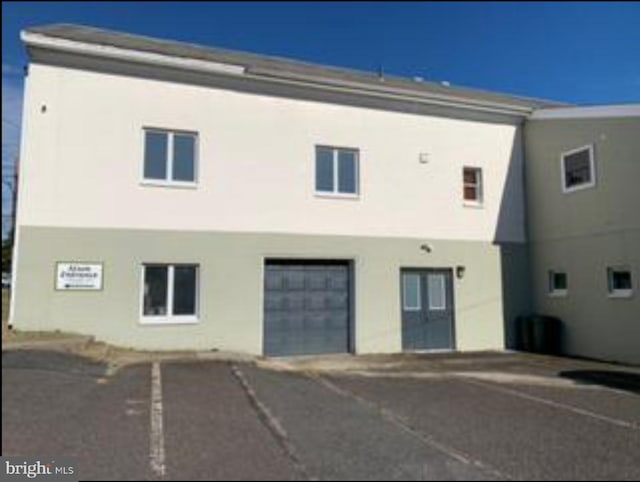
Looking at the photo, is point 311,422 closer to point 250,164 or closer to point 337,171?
point 250,164

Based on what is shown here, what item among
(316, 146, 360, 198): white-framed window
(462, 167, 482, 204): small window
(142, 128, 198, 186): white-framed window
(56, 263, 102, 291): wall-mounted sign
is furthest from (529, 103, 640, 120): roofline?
(56, 263, 102, 291): wall-mounted sign

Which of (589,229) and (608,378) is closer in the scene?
(608,378)

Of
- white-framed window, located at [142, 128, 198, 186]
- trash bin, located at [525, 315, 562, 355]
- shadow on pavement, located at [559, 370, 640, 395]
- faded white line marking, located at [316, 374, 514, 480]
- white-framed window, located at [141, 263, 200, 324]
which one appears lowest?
faded white line marking, located at [316, 374, 514, 480]

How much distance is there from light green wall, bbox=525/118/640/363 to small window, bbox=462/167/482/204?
1.52 meters

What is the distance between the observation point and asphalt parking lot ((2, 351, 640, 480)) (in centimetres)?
638

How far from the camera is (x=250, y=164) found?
15.7 metres

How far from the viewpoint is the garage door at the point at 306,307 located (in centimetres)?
1588

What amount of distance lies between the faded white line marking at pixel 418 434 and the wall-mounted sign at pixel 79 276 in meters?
5.74

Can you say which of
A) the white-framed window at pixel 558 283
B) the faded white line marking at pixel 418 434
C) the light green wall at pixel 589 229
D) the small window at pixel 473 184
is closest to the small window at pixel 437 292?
the small window at pixel 473 184

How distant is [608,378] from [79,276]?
35.6 feet

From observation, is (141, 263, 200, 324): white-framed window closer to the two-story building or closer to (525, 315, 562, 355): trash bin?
the two-story building

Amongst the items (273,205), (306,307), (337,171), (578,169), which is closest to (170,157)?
(273,205)

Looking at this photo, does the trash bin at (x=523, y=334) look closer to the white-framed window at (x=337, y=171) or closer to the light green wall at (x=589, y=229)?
the light green wall at (x=589, y=229)

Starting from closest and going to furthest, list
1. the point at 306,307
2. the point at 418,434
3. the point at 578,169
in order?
the point at 418,434
the point at 306,307
the point at 578,169
